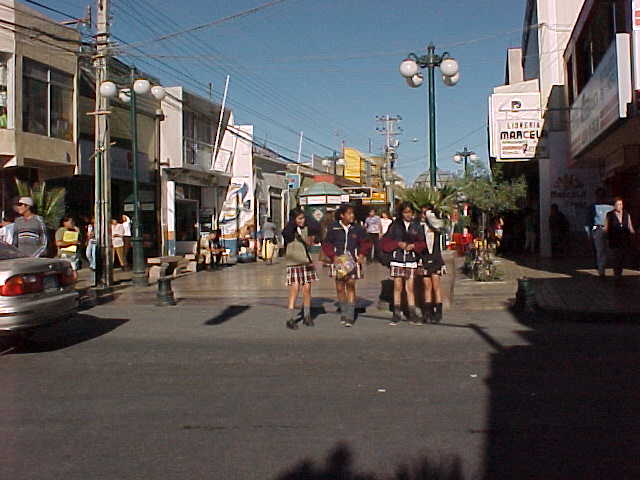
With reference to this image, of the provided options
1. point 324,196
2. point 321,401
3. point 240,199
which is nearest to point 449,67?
point 321,401

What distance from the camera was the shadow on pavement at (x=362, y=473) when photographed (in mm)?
4496

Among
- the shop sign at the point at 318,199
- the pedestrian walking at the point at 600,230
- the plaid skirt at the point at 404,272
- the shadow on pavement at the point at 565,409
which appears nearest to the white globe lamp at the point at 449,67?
the pedestrian walking at the point at 600,230

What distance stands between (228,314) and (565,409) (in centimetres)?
753

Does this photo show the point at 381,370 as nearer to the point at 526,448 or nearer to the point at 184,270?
the point at 526,448

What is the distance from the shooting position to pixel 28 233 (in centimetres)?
1195

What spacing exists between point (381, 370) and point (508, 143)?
1726 centimetres

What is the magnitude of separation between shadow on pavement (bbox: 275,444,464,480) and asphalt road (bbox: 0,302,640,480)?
0.02 metres

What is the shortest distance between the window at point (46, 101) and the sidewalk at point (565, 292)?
11.8 m

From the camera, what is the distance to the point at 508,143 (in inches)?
918

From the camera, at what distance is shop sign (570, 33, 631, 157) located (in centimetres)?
1249

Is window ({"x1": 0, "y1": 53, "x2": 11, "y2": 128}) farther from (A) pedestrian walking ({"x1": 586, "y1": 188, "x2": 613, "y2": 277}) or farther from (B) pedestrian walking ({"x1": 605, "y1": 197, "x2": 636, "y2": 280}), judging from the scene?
(B) pedestrian walking ({"x1": 605, "y1": 197, "x2": 636, "y2": 280})

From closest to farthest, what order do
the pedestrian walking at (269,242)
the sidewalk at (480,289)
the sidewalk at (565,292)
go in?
the sidewalk at (565,292) → the sidewalk at (480,289) → the pedestrian walking at (269,242)

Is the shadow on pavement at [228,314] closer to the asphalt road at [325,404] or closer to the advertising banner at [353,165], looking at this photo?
the asphalt road at [325,404]

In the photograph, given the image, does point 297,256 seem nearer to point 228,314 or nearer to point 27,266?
point 228,314
